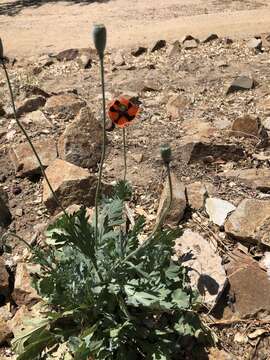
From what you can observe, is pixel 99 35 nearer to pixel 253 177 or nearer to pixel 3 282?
pixel 3 282

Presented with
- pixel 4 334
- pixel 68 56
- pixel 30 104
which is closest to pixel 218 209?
pixel 4 334

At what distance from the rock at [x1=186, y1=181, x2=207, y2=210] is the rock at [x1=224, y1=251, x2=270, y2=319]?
1.92 feet

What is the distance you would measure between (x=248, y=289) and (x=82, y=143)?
2026mm

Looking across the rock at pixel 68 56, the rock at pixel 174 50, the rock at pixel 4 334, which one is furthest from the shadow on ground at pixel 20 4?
the rock at pixel 4 334

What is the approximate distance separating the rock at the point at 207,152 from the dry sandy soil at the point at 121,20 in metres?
5.92

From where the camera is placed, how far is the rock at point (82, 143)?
4805 millimetres

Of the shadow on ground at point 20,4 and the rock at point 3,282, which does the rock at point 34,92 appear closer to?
the rock at point 3,282

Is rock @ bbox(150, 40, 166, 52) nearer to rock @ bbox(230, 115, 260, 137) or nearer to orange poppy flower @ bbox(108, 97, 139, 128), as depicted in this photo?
rock @ bbox(230, 115, 260, 137)

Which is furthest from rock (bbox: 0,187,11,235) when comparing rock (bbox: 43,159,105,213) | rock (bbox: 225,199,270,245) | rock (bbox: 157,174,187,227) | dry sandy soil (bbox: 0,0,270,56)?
dry sandy soil (bbox: 0,0,270,56)

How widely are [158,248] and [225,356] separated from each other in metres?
0.76

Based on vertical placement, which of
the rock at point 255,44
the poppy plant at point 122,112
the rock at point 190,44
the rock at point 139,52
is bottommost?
the rock at point 139,52

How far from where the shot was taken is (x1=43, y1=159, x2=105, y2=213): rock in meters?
4.14

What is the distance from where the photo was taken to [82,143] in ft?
15.8

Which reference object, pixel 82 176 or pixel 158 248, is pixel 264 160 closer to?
pixel 82 176
